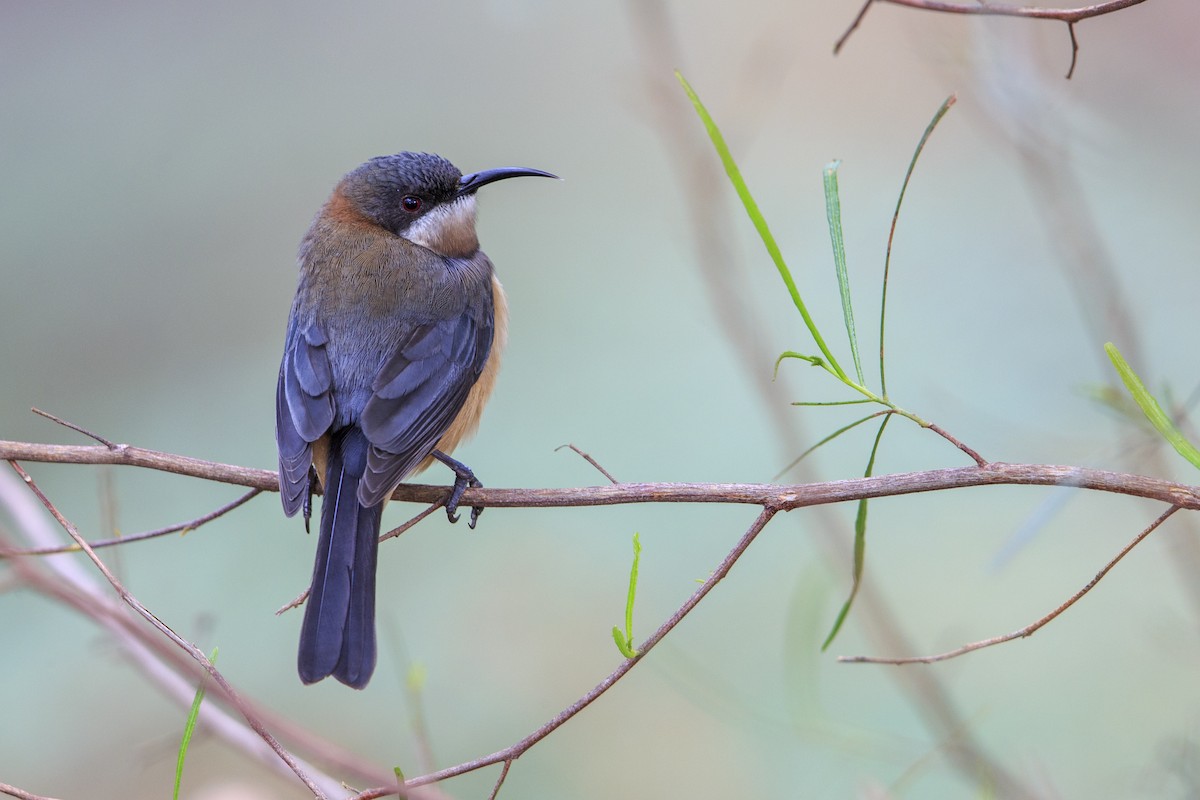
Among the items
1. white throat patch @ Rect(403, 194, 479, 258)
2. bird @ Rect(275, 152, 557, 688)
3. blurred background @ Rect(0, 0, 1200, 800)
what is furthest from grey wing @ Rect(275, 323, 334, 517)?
blurred background @ Rect(0, 0, 1200, 800)

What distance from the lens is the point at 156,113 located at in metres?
6.46

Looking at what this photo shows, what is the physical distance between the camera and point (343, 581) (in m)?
2.79

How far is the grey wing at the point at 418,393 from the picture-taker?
3.00m

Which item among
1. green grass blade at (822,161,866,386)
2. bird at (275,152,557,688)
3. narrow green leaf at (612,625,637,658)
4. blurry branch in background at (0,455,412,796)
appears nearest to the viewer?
narrow green leaf at (612,625,637,658)

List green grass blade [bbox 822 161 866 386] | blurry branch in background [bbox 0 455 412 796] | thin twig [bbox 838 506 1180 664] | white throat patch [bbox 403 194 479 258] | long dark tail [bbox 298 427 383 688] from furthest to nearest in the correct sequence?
white throat patch [bbox 403 194 479 258] → long dark tail [bbox 298 427 383 688] → blurry branch in background [bbox 0 455 412 796] → green grass blade [bbox 822 161 866 386] → thin twig [bbox 838 506 1180 664]

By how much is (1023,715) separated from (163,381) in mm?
4201

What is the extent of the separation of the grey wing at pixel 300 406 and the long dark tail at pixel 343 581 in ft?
0.32

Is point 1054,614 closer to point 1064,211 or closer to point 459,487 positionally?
point 459,487

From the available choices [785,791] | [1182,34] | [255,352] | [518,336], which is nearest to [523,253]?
[518,336]

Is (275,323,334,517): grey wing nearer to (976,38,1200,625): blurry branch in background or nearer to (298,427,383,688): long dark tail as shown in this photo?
(298,427,383,688): long dark tail

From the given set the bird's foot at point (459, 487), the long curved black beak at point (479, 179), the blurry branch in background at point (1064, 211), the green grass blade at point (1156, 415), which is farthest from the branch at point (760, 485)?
the long curved black beak at point (479, 179)

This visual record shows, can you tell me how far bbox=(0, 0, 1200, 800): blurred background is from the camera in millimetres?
4012

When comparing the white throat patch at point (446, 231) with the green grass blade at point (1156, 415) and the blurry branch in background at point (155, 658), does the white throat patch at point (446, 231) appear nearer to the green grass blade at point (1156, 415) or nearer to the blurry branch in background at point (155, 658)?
the blurry branch in background at point (155, 658)

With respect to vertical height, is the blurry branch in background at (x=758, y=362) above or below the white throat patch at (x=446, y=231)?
below
